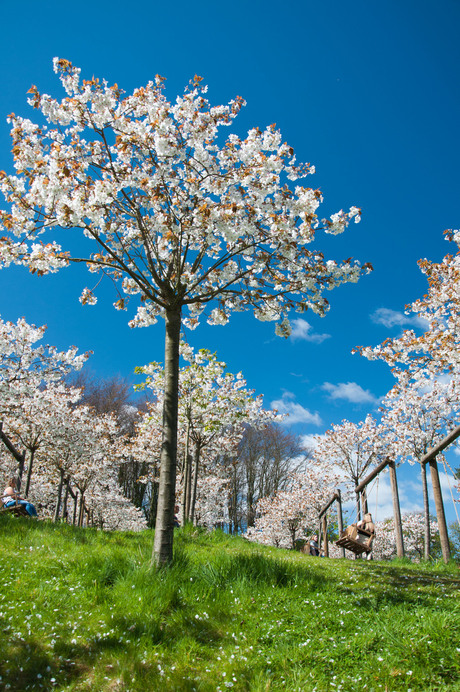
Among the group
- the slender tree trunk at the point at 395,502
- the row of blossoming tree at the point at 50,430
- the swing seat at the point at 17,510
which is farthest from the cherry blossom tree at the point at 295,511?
the swing seat at the point at 17,510

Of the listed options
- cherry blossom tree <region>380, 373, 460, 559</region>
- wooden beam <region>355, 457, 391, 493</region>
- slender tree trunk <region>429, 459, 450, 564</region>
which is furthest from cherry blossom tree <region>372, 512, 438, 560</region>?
slender tree trunk <region>429, 459, 450, 564</region>

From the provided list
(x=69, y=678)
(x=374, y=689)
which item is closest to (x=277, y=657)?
(x=374, y=689)

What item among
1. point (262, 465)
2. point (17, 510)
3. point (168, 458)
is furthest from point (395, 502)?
point (262, 465)

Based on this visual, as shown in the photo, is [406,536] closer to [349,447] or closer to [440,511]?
[349,447]

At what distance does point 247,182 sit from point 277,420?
34.2 feet

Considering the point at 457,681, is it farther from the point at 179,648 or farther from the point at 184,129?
the point at 184,129

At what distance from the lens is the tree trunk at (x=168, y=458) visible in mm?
5082

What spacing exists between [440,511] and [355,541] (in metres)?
1.97

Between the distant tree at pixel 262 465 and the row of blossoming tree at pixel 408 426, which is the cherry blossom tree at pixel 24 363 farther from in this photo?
the distant tree at pixel 262 465

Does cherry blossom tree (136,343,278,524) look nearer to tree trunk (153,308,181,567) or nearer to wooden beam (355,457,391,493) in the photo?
wooden beam (355,457,391,493)

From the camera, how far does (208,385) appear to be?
43.6ft

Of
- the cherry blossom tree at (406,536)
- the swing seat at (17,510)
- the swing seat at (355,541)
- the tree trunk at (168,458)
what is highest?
the tree trunk at (168,458)

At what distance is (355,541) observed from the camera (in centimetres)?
845

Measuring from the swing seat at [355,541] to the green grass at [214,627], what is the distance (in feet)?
9.80
